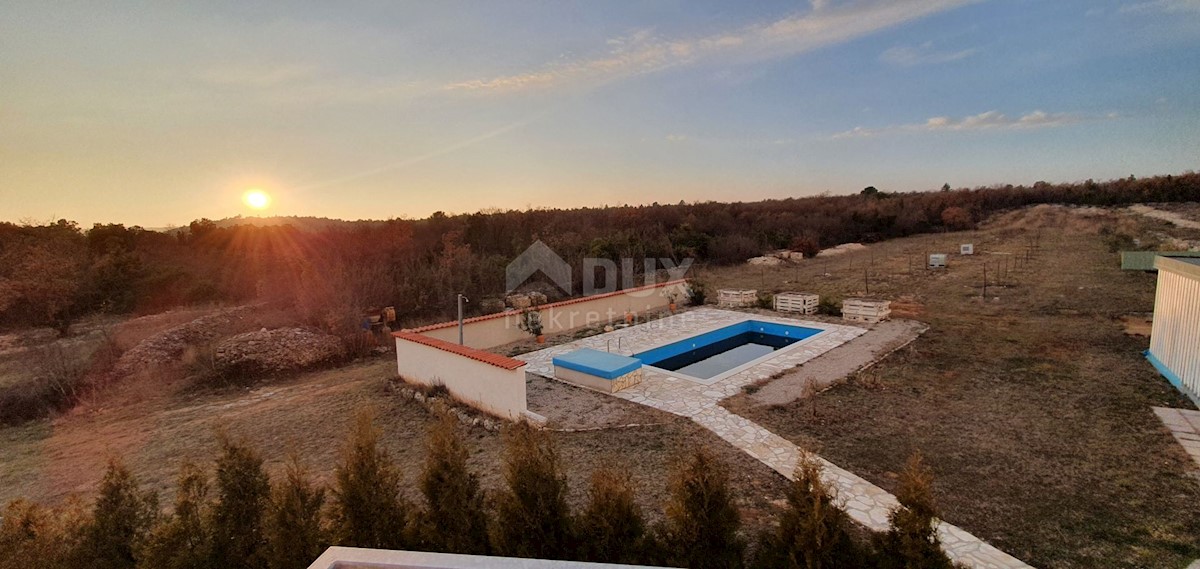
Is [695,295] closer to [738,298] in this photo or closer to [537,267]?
[738,298]

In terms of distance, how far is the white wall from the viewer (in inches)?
252

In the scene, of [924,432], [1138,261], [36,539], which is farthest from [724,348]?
[1138,261]

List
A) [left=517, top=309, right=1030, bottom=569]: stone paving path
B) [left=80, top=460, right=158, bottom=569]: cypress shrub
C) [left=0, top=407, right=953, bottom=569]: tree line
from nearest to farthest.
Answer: [left=0, top=407, right=953, bottom=569]: tree line
[left=80, top=460, right=158, bottom=569]: cypress shrub
[left=517, top=309, right=1030, bottom=569]: stone paving path

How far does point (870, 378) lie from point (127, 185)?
1705cm

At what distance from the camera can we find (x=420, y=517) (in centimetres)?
325

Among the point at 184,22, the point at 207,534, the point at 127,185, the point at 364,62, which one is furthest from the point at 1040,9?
the point at 127,185

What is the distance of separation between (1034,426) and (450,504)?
6.87 m

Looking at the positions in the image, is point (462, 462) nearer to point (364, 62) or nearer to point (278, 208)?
point (364, 62)

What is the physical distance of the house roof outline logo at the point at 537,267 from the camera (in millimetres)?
15484

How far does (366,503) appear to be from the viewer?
3.20m

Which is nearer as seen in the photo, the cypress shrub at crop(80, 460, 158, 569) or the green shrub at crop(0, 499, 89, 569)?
the green shrub at crop(0, 499, 89, 569)

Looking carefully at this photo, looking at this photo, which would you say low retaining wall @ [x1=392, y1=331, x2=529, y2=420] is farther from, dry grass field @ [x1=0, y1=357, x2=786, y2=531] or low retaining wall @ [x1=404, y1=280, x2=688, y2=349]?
low retaining wall @ [x1=404, y1=280, x2=688, y2=349]

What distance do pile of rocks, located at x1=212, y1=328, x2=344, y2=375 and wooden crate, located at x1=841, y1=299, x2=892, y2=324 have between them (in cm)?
1215

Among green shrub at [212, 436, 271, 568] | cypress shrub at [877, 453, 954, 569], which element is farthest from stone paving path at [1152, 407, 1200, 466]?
green shrub at [212, 436, 271, 568]
